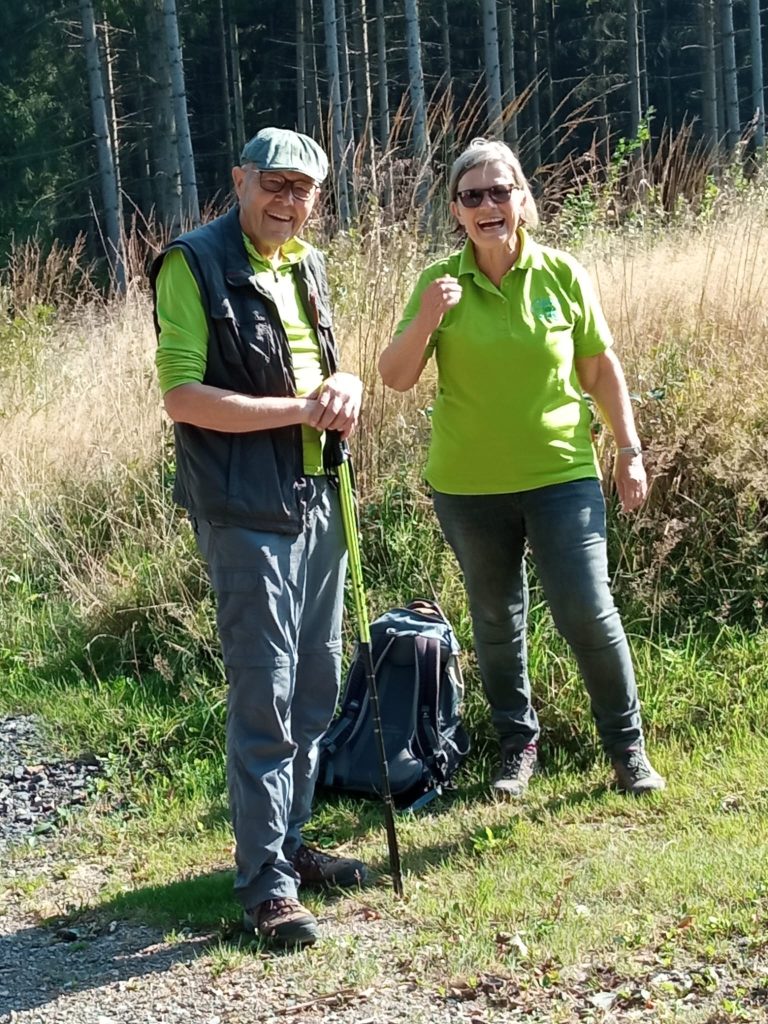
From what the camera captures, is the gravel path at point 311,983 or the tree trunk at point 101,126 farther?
the tree trunk at point 101,126

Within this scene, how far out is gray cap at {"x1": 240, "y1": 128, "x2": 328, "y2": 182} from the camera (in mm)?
3271

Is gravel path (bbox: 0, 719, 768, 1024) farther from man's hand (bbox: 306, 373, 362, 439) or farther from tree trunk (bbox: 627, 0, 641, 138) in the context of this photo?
tree trunk (bbox: 627, 0, 641, 138)

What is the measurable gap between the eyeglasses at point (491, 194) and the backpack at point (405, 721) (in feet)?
5.70

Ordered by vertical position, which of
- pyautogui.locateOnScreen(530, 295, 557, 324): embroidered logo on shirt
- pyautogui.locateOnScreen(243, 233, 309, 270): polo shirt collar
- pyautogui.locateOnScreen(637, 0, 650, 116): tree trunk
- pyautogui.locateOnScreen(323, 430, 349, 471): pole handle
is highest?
pyautogui.locateOnScreen(637, 0, 650, 116): tree trunk

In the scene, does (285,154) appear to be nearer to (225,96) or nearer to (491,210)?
(491,210)

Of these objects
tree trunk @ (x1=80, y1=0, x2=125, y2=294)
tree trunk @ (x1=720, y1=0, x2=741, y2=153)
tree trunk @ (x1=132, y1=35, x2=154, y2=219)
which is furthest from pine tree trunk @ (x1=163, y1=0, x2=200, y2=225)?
tree trunk @ (x1=720, y1=0, x2=741, y2=153)

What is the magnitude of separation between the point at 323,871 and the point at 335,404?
5.12 feet

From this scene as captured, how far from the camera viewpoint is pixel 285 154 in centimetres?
328

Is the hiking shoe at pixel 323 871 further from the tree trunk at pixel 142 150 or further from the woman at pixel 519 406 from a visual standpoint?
the tree trunk at pixel 142 150

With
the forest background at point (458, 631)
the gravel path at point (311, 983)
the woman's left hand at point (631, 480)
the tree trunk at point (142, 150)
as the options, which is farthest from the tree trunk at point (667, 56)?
the gravel path at point (311, 983)

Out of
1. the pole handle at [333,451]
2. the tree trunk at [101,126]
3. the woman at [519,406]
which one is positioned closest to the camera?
the pole handle at [333,451]

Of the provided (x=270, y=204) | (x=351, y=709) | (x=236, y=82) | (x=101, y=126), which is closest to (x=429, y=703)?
(x=351, y=709)

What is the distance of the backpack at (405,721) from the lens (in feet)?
15.0

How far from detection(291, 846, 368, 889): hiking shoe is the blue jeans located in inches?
38.0
